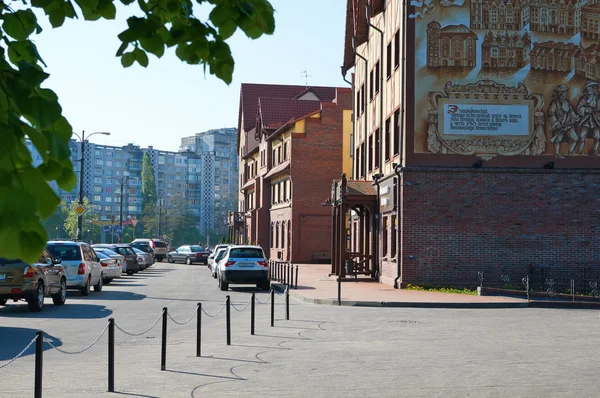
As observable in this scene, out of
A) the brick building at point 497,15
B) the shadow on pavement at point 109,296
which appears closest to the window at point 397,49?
the brick building at point 497,15

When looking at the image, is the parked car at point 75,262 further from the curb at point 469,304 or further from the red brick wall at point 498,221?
the red brick wall at point 498,221

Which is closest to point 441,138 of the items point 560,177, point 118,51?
point 560,177

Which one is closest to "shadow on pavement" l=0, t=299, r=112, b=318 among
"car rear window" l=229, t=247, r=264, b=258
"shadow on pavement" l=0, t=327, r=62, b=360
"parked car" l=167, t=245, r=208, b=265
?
"shadow on pavement" l=0, t=327, r=62, b=360

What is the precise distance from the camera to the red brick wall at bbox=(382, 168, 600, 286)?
28766mm

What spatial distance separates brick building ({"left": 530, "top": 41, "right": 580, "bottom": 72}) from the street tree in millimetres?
26200

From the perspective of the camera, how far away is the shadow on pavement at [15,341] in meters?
12.3

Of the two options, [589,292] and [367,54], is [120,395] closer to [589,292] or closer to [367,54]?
[589,292]

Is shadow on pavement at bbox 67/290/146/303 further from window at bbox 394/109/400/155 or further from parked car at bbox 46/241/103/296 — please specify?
window at bbox 394/109/400/155

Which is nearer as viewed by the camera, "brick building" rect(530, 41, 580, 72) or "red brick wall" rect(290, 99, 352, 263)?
"brick building" rect(530, 41, 580, 72)

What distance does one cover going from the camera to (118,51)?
446cm

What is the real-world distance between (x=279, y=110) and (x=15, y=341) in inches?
2222

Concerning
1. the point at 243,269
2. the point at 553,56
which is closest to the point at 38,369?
the point at 243,269

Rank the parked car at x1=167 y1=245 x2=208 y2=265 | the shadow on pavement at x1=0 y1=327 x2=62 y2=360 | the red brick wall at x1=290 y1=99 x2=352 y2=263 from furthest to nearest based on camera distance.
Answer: the parked car at x1=167 y1=245 x2=208 y2=265
the red brick wall at x1=290 y1=99 x2=352 y2=263
the shadow on pavement at x1=0 y1=327 x2=62 y2=360

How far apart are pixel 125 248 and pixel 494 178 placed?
21675 mm
